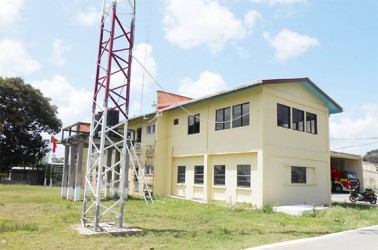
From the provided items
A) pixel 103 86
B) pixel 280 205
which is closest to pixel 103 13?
pixel 103 86

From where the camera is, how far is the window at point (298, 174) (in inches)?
701

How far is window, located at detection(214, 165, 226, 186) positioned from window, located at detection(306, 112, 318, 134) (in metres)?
5.44

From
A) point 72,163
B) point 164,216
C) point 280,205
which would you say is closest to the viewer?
point 164,216

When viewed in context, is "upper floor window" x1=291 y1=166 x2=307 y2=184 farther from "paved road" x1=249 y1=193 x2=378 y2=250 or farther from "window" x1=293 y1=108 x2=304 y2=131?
"paved road" x1=249 y1=193 x2=378 y2=250

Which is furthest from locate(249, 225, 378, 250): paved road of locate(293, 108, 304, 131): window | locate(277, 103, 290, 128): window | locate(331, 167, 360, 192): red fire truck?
locate(331, 167, 360, 192): red fire truck

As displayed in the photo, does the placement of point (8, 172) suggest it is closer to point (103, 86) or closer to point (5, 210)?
point (5, 210)

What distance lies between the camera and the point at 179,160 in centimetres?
2222

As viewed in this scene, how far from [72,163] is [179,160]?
6743 millimetres

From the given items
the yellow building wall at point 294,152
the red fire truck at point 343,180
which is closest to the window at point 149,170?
the yellow building wall at point 294,152

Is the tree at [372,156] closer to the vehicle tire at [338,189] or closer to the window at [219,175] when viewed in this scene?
the vehicle tire at [338,189]

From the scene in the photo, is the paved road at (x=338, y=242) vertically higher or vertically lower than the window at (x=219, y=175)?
lower

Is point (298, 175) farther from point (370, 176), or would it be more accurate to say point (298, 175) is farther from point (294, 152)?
point (370, 176)

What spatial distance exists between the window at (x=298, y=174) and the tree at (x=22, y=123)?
111 feet

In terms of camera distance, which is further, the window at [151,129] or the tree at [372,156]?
the tree at [372,156]
